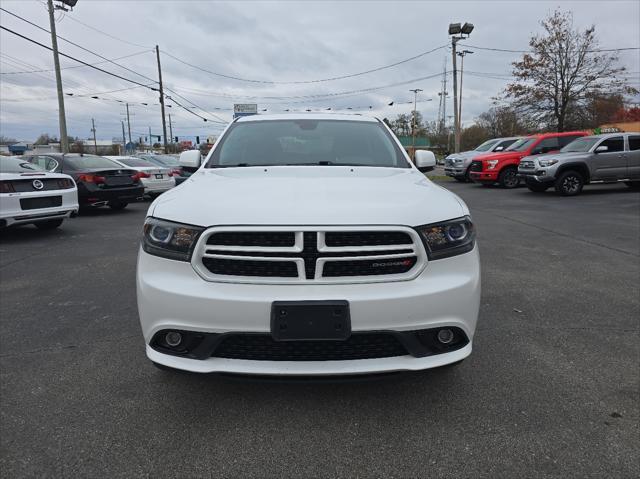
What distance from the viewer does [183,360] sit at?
2.15m

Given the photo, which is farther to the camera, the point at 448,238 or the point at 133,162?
the point at 133,162

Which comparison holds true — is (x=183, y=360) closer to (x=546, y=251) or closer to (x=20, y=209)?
(x=546, y=251)

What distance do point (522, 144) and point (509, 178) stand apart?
146cm

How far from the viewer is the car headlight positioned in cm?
221

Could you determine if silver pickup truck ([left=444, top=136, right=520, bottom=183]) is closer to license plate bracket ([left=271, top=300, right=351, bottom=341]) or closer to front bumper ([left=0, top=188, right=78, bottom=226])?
front bumper ([left=0, top=188, right=78, bottom=226])

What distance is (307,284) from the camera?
211 centimetres

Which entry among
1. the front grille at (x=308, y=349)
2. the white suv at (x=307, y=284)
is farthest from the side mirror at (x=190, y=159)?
the front grille at (x=308, y=349)

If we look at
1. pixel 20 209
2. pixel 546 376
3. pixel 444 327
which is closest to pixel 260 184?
pixel 444 327

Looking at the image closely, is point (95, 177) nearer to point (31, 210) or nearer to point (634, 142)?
point (31, 210)

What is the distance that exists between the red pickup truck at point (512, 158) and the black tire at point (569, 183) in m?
2.74

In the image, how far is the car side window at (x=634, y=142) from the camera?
13.7 metres

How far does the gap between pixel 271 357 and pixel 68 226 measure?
8.90 metres

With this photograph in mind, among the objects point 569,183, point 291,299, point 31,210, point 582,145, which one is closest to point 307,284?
point 291,299

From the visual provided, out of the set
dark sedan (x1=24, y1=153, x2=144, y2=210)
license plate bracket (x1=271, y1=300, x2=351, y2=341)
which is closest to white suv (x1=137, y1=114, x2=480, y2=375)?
license plate bracket (x1=271, y1=300, x2=351, y2=341)
